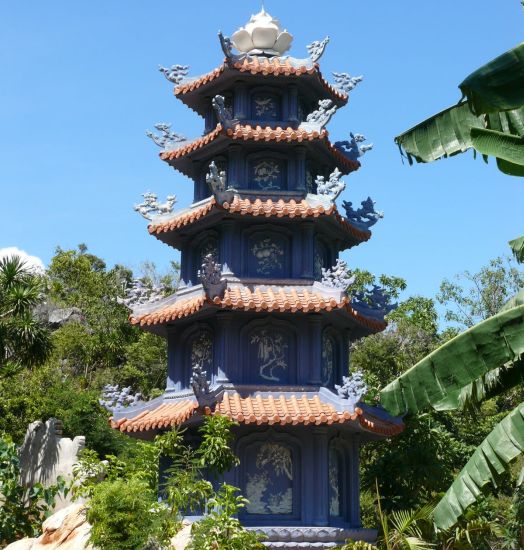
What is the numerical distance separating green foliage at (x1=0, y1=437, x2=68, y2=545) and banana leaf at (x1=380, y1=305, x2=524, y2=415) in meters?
11.8

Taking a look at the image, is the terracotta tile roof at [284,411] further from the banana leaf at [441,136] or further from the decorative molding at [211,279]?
the banana leaf at [441,136]

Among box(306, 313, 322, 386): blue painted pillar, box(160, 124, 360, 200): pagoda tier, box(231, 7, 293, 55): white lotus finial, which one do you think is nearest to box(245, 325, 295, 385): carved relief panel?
box(306, 313, 322, 386): blue painted pillar

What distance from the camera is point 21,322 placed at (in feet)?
75.2

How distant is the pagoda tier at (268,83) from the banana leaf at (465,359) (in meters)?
10.4

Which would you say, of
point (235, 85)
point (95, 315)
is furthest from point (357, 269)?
point (235, 85)

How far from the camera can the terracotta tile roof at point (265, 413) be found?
15.9 m

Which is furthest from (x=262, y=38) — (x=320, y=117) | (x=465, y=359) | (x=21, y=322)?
(x=465, y=359)

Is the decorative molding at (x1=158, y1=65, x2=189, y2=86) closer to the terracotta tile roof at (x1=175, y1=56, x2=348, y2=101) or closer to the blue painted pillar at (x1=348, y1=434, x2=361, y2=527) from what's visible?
the terracotta tile roof at (x1=175, y1=56, x2=348, y2=101)

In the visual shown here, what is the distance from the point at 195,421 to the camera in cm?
1620

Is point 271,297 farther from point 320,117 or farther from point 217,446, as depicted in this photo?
point 320,117

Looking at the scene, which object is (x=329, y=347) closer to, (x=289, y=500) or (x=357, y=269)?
(x=289, y=500)

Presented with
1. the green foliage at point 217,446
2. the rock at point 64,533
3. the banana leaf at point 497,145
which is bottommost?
the rock at point 64,533

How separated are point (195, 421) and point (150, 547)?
2.94 meters

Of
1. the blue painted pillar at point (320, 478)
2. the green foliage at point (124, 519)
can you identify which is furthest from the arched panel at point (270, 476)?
the green foliage at point (124, 519)
